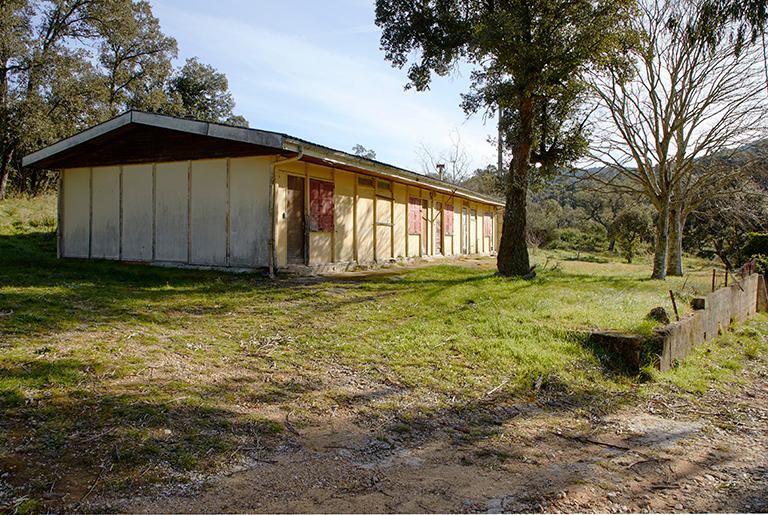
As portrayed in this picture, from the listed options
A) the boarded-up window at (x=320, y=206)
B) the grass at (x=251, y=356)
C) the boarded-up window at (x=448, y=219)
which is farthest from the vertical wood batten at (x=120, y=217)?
the boarded-up window at (x=448, y=219)

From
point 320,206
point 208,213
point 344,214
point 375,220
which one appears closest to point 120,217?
point 208,213

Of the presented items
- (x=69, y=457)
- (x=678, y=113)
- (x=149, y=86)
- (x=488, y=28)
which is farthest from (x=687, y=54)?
(x=149, y=86)

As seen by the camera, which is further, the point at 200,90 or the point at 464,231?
the point at 200,90

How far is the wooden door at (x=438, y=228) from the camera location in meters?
17.2

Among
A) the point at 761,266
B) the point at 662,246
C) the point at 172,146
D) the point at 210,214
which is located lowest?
the point at 761,266

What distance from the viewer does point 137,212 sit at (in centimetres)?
1207

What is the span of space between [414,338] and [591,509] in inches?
139

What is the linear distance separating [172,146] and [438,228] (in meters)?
9.17

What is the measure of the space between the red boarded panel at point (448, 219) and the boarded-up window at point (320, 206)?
7018mm

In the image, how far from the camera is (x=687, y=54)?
1574cm

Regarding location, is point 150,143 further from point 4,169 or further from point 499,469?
point 4,169

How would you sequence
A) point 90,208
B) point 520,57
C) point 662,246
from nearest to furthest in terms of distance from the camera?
point 520,57, point 90,208, point 662,246

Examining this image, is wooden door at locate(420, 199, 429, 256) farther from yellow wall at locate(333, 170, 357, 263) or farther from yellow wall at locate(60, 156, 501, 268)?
yellow wall at locate(333, 170, 357, 263)

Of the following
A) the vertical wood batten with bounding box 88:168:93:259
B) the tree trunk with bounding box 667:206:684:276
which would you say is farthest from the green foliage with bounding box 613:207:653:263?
the vertical wood batten with bounding box 88:168:93:259
